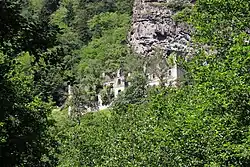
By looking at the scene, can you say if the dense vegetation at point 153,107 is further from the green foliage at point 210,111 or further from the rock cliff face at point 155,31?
the rock cliff face at point 155,31

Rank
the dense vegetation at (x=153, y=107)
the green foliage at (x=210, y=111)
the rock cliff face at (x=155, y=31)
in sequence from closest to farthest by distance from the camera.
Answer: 1. the dense vegetation at (x=153, y=107)
2. the green foliage at (x=210, y=111)
3. the rock cliff face at (x=155, y=31)

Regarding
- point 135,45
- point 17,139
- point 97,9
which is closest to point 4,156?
point 17,139

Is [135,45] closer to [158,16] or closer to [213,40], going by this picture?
[158,16]

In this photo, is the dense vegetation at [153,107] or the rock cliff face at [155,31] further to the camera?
the rock cliff face at [155,31]

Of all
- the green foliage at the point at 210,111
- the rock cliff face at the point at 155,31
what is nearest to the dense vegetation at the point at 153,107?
the green foliage at the point at 210,111

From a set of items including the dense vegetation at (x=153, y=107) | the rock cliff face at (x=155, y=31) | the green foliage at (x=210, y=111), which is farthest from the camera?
the rock cliff face at (x=155, y=31)

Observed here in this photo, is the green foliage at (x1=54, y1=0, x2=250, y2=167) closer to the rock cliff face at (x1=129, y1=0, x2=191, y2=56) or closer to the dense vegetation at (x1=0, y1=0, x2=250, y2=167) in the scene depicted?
the dense vegetation at (x1=0, y1=0, x2=250, y2=167)

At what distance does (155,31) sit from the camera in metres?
109

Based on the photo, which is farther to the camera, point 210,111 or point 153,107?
point 153,107

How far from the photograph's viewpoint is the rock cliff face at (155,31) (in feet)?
355

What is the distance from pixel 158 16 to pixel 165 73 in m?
32.3

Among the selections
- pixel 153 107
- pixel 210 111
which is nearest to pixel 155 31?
pixel 153 107

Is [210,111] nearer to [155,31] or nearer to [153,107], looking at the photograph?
[153,107]

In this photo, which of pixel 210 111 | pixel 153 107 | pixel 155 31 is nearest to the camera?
pixel 210 111
